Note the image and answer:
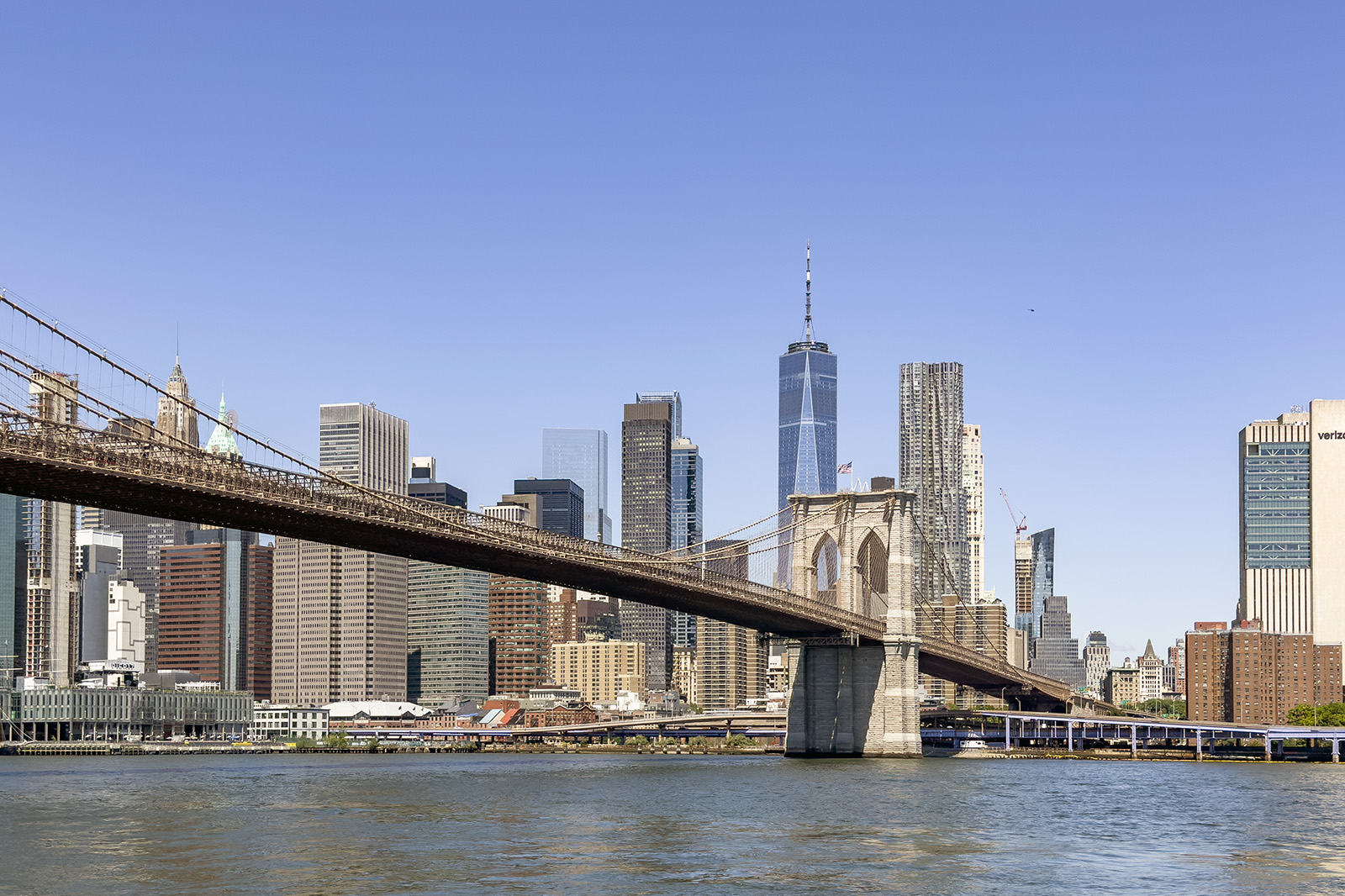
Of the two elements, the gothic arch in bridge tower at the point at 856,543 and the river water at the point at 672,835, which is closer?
the river water at the point at 672,835

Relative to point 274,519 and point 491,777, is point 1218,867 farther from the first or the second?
point 491,777

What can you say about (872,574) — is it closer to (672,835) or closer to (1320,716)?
(672,835)

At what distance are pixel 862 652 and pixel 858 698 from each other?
246cm

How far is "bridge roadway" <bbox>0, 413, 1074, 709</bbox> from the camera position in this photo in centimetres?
4666

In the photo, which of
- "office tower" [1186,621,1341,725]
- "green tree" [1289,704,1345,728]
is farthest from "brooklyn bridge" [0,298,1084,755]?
"office tower" [1186,621,1341,725]

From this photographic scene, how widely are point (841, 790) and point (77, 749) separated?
9760 cm

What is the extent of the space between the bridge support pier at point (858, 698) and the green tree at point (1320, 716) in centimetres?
6031

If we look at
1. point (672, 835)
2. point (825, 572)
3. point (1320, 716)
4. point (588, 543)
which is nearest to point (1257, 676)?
point (1320, 716)

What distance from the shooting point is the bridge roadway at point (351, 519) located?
46.7m

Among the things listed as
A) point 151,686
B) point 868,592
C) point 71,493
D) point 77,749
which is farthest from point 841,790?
point 151,686

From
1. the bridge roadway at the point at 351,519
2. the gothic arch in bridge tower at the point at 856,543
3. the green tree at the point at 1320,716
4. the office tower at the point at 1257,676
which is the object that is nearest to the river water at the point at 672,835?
the bridge roadway at the point at 351,519

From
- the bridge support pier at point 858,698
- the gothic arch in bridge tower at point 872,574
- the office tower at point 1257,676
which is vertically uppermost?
the gothic arch in bridge tower at point 872,574

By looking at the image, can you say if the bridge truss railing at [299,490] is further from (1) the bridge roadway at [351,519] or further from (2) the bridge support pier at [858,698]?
(2) the bridge support pier at [858,698]

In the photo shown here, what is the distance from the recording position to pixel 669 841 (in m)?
38.7
